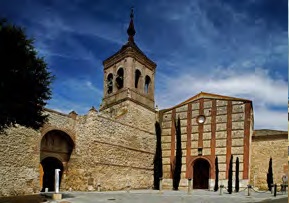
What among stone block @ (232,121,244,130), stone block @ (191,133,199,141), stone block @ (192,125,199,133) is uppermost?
stone block @ (232,121,244,130)

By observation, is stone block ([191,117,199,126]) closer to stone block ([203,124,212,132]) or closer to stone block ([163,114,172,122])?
stone block ([203,124,212,132])

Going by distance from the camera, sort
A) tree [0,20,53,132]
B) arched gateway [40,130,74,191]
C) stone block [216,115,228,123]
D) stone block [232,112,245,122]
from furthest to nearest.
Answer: stone block [216,115,228,123] < stone block [232,112,245,122] < arched gateway [40,130,74,191] < tree [0,20,53,132]

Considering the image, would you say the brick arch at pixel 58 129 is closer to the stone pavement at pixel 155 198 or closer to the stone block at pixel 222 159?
the stone pavement at pixel 155 198

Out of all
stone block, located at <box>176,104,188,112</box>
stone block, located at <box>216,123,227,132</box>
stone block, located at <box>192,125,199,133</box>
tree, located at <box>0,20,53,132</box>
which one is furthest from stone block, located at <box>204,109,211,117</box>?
tree, located at <box>0,20,53,132</box>

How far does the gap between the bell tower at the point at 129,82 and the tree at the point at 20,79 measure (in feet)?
42.0

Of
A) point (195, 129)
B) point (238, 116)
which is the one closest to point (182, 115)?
point (195, 129)

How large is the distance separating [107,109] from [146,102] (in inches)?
128

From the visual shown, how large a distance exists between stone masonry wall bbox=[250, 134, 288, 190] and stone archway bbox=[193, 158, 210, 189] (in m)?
3.52

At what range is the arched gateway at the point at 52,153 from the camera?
20636mm

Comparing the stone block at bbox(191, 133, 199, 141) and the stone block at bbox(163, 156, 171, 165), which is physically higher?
the stone block at bbox(191, 133, 199, 141)

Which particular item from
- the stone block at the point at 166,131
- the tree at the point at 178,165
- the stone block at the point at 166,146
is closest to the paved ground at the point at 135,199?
the tree at the point at 178,165

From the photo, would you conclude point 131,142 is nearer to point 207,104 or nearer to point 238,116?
point 207,104

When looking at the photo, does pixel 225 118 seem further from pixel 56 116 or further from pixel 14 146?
pixel 14 146

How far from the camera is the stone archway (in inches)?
1091
